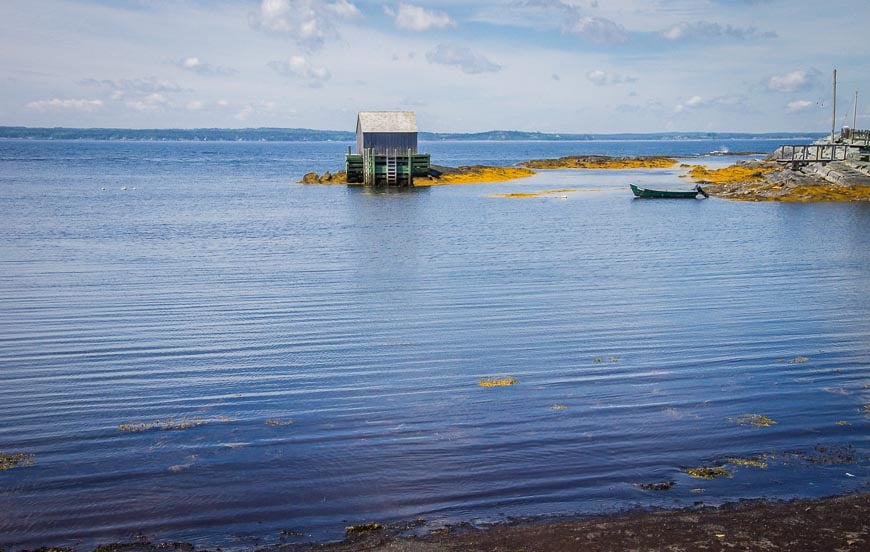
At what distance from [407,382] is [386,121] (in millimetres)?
62857

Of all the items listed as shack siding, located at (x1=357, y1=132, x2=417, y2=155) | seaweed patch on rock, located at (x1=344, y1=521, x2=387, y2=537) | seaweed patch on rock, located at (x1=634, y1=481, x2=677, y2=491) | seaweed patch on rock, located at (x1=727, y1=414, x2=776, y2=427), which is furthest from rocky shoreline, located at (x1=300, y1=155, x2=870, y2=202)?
seaweed patch on rock, located at (x1=344, y1=521, x2=387, y2=537)

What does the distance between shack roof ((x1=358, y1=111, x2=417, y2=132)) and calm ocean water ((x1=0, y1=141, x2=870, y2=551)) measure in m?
41.2

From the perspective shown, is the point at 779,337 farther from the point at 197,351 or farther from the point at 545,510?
the point at 197,351

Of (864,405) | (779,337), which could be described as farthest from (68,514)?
(779,337)

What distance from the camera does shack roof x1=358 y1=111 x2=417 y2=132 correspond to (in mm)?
75938

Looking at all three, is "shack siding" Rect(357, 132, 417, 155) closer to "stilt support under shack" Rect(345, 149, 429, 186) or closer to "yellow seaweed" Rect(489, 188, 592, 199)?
"stilt support under shack" Rect(345, 149, 429, 186)

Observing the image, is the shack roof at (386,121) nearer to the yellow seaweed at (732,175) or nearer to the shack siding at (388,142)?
the shack siding at (388,142)

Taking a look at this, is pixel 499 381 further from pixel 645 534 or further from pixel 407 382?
pixel 645 534

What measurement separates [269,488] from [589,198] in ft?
186

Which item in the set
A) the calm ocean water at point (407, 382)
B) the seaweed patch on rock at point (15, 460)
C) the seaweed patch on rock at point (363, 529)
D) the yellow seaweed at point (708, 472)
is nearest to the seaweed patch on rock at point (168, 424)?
the calm ocean water at point (407, 382)

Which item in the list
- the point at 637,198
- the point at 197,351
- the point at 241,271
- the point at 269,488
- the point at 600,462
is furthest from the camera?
the point at 637,198

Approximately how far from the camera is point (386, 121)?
76.7 meters

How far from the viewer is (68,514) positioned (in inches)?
407

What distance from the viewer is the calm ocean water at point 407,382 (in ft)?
35.6
